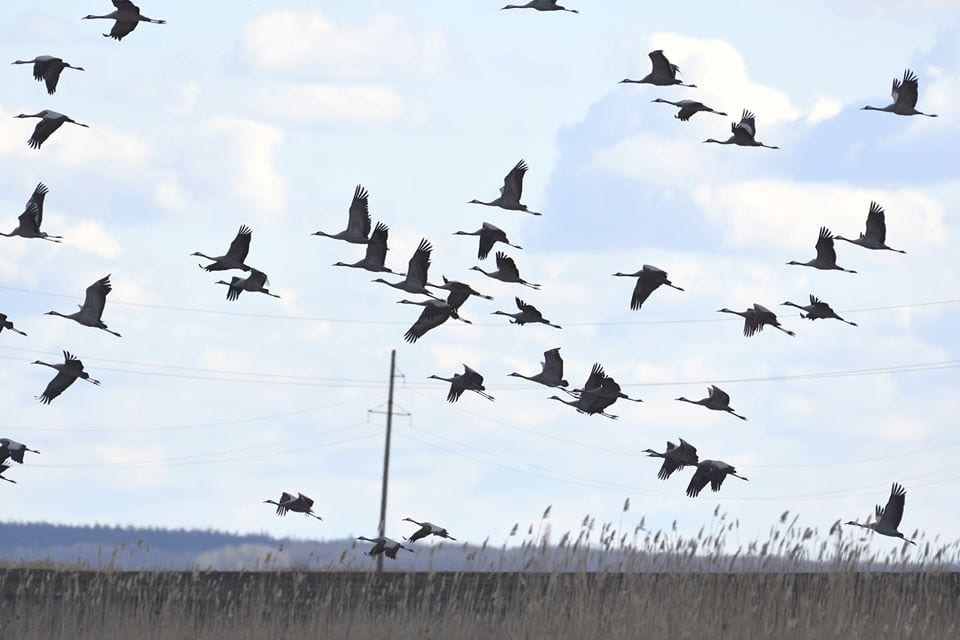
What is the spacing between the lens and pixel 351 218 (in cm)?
2130

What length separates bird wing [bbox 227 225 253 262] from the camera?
20.9m

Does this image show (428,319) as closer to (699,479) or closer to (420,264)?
(420,264)

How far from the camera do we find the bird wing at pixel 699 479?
19.3m

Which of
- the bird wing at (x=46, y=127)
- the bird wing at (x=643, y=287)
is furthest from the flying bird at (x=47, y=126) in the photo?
the bird wing at (x=643, y=287)

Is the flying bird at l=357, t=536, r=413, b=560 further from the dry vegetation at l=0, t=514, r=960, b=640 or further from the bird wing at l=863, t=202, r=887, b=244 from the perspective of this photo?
the bird wing at l=863, t=202, r=887, b=244

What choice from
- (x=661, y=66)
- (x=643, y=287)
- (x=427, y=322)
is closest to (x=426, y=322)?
(x=427, y=322)

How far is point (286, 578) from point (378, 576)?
3.81 feet

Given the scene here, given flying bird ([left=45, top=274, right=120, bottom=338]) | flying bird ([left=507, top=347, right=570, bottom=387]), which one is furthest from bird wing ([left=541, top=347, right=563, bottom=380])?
flying bird ([left=45, top=274, right=120, bottom=338])

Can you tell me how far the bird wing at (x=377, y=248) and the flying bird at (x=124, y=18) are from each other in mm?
3602

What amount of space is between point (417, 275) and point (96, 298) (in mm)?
3688

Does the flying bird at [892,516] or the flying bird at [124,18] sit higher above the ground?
the flying bird at [124,18]

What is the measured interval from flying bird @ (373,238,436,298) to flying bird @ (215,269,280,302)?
1497 millimetres

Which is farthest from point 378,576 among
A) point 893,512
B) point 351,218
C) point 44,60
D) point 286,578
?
point 44,60

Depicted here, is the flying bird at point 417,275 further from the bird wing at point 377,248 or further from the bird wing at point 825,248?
the bird wing at point 825,248
